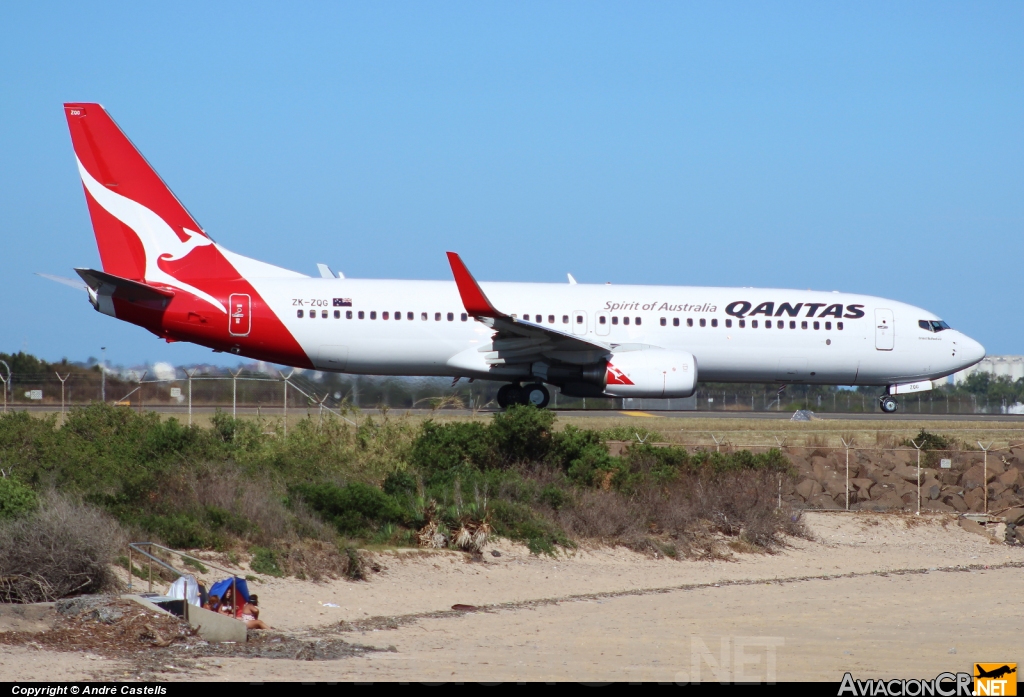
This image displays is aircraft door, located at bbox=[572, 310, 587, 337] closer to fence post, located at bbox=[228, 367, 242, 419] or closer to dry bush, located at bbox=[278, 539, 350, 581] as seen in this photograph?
fence post, located at bbox=[228, 367, 242, 419]

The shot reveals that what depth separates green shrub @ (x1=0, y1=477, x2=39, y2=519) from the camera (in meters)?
11.7

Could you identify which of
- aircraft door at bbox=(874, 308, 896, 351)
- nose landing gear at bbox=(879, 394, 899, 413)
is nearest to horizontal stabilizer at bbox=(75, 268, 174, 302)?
aircraft door at bbox=(874, 308, 896, 351)

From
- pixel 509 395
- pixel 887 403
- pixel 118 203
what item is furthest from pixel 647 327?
pixel 118 203

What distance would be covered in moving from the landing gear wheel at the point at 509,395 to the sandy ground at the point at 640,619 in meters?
8.99

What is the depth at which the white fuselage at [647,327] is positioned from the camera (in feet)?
80.2

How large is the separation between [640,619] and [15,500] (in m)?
6.59

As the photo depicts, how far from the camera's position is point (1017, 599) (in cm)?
1450

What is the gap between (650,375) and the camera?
934 inches

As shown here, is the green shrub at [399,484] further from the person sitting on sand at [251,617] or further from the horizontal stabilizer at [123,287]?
the horizontal stabilizer at [123,287]

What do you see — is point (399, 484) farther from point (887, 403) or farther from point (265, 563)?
point (887, 403)

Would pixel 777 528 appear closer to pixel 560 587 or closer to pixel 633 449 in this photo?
pixel 633 449

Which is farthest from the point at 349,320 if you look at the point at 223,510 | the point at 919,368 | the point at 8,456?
the point at 919,368

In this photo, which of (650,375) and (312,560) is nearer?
(312,560)

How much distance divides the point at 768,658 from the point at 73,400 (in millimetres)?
22170
